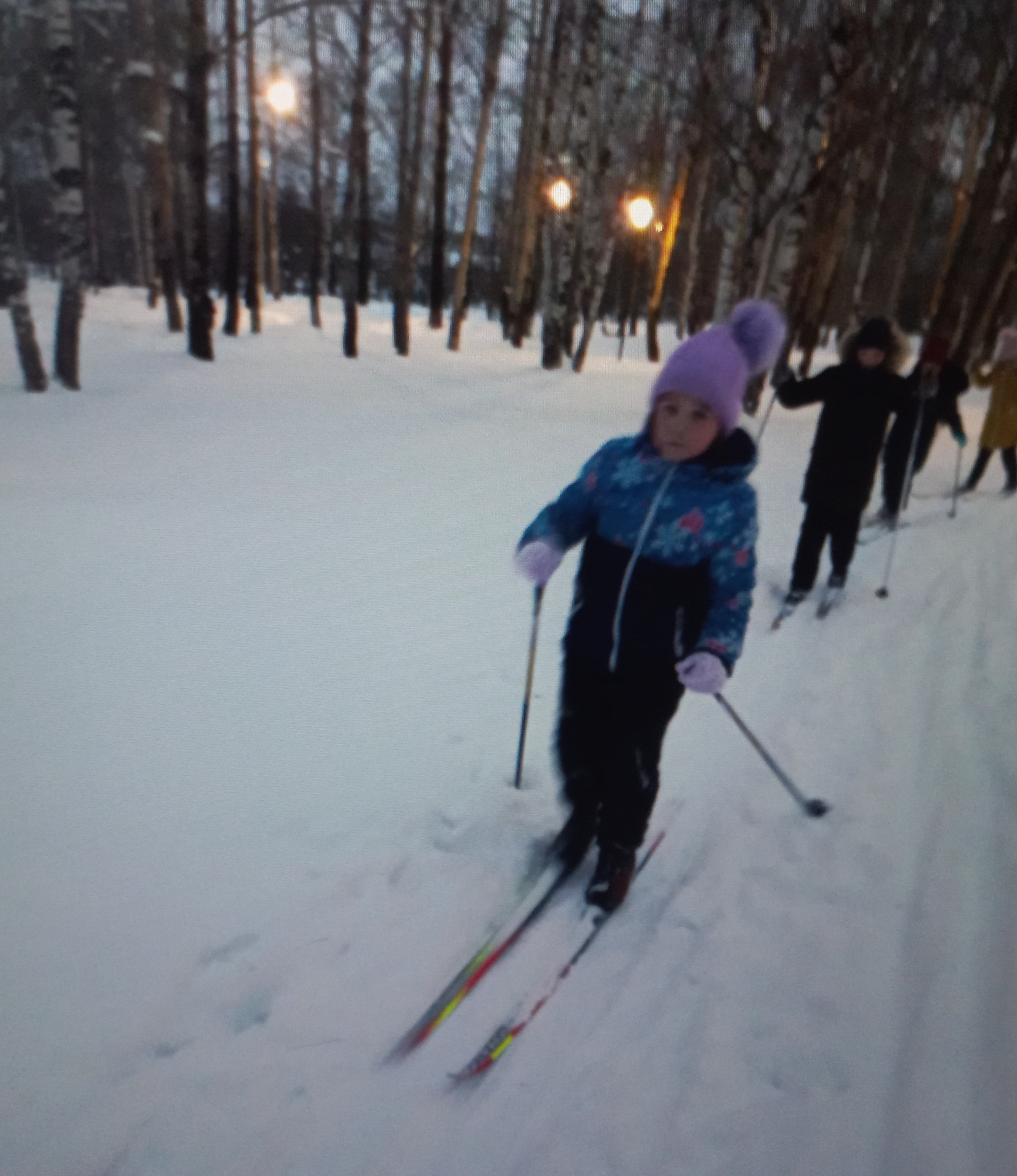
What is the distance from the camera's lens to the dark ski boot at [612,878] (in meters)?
2.39

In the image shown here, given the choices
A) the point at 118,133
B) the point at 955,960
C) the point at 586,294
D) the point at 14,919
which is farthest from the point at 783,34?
the point at 118,133

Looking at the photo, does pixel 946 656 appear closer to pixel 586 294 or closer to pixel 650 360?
pixel 586 294

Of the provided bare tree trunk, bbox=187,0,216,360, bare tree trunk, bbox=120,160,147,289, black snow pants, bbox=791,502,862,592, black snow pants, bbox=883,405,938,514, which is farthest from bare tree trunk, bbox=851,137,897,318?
bare tree trunk, bbox=120,160,147,289

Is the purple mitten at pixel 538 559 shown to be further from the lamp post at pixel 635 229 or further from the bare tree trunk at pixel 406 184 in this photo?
the lamp post at pixel 635 229

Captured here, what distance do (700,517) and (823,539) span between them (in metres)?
3.28

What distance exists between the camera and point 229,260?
14.3 metres

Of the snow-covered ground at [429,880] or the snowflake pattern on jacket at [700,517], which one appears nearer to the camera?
the snow-covered ground at [429,880]

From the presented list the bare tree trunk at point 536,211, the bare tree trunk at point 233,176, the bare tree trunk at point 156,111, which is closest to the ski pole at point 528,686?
the bare tree trunk at point 233,176

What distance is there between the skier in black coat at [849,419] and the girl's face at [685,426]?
2.78 m

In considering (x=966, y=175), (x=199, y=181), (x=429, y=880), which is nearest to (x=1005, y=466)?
(x=429, y=880)

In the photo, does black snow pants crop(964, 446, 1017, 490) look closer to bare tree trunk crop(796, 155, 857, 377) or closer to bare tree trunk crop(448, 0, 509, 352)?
bare tree trunk crop(796, 155, 857, 377)

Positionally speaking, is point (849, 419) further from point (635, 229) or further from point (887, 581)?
point (635, 229)

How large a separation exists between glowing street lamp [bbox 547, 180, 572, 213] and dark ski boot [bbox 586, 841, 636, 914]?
13.6 metres

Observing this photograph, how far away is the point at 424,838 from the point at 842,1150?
1.56 meters
